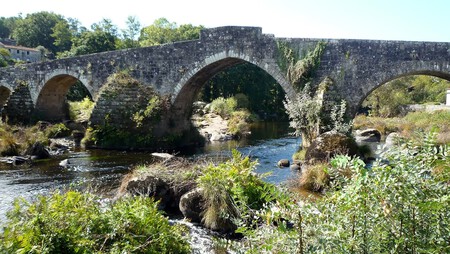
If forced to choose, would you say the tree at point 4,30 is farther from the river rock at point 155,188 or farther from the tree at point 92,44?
the river rock at point 155,188

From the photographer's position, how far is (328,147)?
12.2 m

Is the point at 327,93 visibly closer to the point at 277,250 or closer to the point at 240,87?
the point at 277,250

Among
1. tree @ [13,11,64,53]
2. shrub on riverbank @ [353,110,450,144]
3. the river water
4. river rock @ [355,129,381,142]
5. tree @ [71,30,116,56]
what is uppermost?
tree @ [13,11,64,53]

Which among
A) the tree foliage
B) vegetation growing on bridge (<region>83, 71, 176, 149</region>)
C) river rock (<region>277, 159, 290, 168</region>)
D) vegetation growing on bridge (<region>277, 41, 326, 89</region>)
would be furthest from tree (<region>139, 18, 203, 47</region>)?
river rock (<region>277, 159, 290, 168</region>)

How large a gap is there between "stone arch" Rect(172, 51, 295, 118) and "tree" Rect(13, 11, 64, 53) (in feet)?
179

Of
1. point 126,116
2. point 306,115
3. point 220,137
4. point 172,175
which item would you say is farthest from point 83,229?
point 220,137

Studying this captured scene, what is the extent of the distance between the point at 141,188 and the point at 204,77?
10997 mm

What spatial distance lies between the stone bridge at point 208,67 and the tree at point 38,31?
4713 centimetres

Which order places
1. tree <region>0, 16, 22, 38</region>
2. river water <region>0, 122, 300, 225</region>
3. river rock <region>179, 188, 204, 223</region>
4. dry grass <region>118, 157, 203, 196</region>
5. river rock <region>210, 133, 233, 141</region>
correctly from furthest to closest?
tree <region>0, 16, 22, 38</region> < river rock <region>210, 133, 233, 141</region> < river water <region>0, 122, 300, 225</region> < dry grass <region>118, 157, 203, 196</region> < river rock <region>179, 188, 204, 223</region>

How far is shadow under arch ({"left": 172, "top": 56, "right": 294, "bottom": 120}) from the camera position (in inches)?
631

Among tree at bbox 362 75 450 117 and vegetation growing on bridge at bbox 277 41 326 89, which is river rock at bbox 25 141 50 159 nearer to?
vegetation growing on bridge at bbox 277 41 326 89

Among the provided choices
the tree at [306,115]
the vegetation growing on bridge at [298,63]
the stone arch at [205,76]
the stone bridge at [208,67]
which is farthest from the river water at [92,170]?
the vegetation growing on bridge at [298,63]

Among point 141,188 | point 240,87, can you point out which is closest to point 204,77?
point 141,188

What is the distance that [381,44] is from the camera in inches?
559
